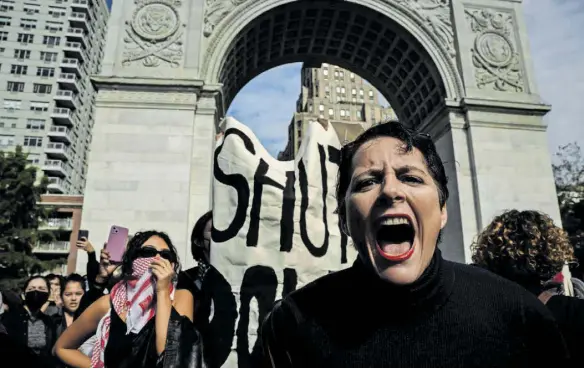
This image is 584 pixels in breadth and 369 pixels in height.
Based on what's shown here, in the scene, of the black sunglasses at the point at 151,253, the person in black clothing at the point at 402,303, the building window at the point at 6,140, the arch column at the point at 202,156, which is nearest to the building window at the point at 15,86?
the building window at the point at 6,140

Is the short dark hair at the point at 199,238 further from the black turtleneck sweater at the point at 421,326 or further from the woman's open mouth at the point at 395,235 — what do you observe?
the woman's open mouth at the point at 395,235

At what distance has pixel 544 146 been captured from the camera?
14734 mm

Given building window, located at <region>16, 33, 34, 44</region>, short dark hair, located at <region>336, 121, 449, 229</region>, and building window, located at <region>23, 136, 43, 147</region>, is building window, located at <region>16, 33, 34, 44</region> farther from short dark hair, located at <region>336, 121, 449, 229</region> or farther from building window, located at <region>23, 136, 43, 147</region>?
short dark hair, located at <region>336, 121, 449, 229</region>

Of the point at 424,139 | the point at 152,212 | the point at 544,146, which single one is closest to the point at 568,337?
the point at 424,139

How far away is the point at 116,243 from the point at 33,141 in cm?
5043

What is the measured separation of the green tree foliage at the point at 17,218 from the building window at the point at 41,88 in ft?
81.8

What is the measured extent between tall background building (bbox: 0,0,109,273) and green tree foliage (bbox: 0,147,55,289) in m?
19.0

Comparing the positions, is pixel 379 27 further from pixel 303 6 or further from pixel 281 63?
pixel 281 63

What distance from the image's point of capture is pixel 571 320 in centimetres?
221

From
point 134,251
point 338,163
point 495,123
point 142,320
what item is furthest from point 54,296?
point 495,123

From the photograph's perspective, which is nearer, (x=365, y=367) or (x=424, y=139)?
(x=365, y=367)

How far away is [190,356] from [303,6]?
15814mm

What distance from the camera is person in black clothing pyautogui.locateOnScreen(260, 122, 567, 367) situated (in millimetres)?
1222

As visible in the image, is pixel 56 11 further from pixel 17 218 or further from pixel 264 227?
pixel 264 227
